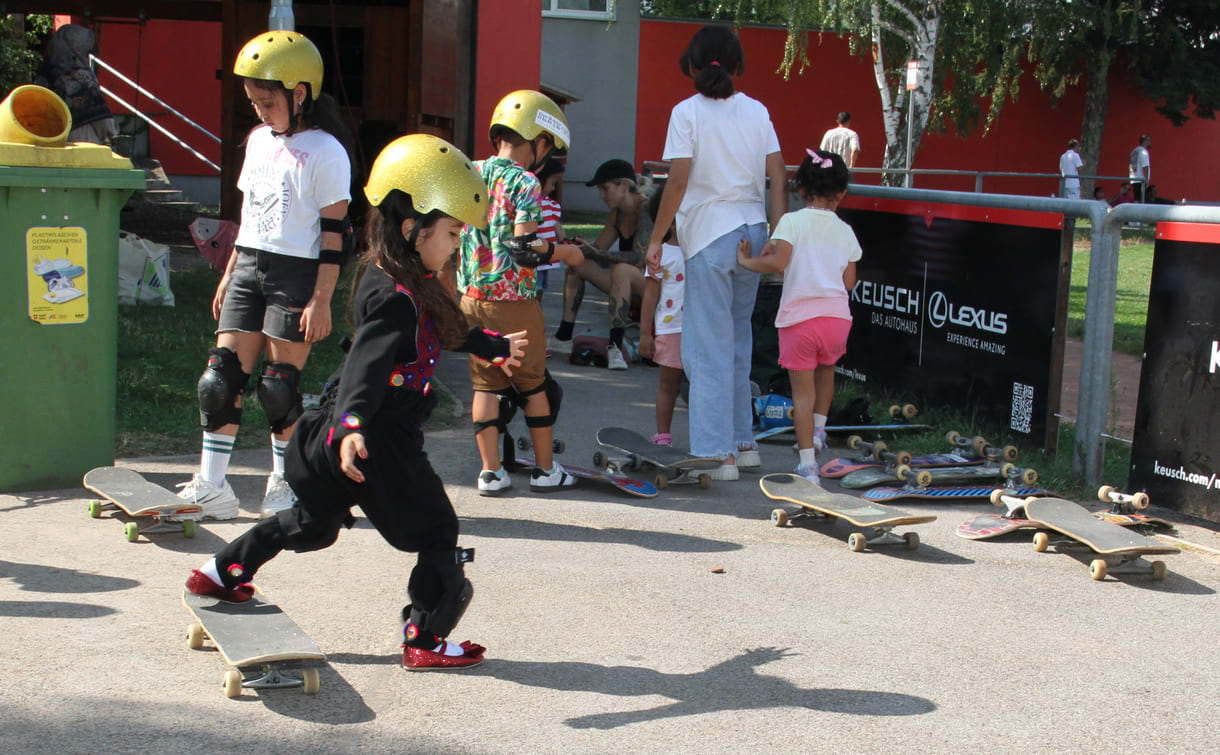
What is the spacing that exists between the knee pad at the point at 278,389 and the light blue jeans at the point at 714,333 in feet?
6.96

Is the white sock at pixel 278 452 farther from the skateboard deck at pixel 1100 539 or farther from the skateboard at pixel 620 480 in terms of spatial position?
the skateboard deck at pixel 1100 539

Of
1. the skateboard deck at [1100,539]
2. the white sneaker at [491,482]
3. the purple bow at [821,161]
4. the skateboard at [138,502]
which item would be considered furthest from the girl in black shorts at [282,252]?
the skateboard deck at [1100,539]

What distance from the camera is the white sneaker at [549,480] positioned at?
5875 millimetres

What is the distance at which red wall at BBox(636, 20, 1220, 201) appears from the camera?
29.8 meters

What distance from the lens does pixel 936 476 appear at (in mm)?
6086

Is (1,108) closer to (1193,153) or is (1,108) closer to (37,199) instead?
(37,199)

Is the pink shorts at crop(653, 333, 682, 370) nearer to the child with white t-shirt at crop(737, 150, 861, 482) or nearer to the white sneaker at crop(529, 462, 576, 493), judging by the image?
the child with white t-shirt at crop(737, 150, 861, 482)

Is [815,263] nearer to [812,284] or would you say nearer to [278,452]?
[812,284]

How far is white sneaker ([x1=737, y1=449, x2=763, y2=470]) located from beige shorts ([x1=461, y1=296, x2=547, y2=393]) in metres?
1.43

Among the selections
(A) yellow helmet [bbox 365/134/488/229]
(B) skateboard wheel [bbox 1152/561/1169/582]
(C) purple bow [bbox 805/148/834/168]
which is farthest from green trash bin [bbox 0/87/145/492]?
(B) skateboard wheel [bbox 1152/561/1169/582]

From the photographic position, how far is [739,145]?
602 cm

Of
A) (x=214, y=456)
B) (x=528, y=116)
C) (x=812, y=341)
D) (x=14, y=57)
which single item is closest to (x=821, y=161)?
(x=812, y=341)

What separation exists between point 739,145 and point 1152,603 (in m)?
2.95

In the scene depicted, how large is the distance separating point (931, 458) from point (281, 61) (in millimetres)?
3909
